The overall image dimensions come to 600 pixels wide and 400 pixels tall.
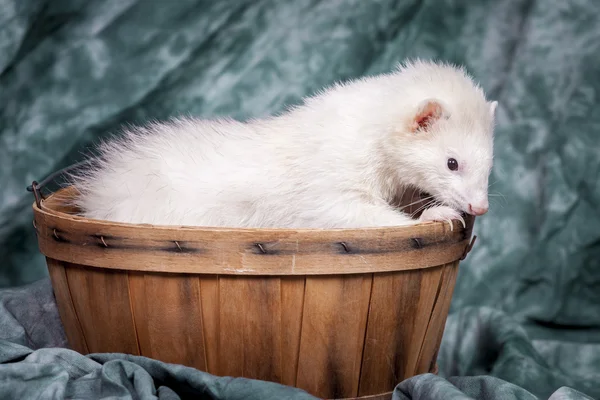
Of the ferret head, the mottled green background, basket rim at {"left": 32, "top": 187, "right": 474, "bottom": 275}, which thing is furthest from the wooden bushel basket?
the mottled green background

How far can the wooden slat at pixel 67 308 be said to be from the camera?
2746 mm

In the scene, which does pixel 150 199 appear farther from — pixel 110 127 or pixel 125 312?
pixel 110 127

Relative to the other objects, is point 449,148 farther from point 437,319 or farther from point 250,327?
point 250,327

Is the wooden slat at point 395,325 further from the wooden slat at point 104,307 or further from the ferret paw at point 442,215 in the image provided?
the wooden slat at point 104,307

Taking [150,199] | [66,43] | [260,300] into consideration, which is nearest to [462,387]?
[260,300]

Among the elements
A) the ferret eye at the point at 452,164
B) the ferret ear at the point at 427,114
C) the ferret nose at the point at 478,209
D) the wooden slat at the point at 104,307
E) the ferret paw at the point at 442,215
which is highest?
the ferret ear at the point at 427,114

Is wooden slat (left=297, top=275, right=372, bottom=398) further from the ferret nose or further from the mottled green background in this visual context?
the mottled green background

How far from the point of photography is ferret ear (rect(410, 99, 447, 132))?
2584 mm

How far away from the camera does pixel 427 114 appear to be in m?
2.60

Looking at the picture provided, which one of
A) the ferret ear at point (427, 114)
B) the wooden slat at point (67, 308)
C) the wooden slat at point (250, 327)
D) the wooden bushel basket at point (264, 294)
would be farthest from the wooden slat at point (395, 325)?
the wooden slat at point (67, 308)

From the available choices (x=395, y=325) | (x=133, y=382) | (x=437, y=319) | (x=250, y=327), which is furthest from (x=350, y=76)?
(x=133, y=382)

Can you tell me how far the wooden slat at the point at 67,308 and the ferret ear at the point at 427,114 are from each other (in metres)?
1.13

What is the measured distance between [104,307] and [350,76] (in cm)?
180

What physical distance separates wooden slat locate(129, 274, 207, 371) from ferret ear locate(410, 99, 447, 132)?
78 centimetres
